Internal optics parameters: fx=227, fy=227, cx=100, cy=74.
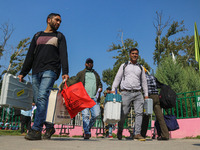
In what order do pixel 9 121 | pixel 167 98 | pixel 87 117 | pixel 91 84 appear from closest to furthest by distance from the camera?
pixel 87 117 < pixel 91 84 < pixel 167 98 < pixel 9 121

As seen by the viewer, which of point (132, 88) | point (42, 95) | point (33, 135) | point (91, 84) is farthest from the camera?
point (91, 84)

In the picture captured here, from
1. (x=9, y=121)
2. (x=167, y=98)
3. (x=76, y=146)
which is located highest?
(x=167, y=98)

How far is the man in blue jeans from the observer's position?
144 inches

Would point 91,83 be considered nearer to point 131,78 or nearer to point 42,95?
point 131,78

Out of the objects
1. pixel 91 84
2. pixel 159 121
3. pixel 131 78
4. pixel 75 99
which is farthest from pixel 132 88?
pixel 75 99

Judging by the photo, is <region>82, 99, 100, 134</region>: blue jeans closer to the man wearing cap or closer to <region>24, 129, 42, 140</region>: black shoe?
the man wearing cap

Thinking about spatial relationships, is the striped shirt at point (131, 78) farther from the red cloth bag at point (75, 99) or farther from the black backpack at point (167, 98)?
the red cloth bag at point (75, 99)

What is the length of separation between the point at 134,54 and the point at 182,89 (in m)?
10.5

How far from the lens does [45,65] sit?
3.81m

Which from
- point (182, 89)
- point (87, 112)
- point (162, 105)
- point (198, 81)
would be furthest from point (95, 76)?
point (198, 81)

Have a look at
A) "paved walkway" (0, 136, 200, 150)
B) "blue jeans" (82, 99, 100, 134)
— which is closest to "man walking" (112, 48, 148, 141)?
"blue jeans" (82, 99, 100, 134)

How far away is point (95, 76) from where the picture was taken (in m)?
6.11

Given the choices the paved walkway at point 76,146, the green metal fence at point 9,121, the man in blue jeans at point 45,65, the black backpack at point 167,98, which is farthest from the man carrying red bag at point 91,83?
the green metal fence at point 9,121

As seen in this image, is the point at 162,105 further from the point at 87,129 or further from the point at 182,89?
the point at 182,89
